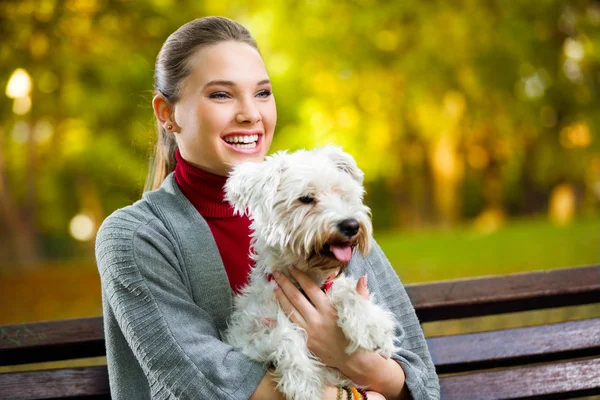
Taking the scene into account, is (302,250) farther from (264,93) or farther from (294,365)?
(264,93)

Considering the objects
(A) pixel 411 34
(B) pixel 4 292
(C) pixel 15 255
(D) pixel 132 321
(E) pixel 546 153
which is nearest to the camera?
(D) pixel 132 321

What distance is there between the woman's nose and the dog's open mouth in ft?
2.34

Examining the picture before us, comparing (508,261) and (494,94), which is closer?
(508,261)

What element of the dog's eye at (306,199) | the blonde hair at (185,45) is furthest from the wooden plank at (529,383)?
the blonde hair at (185,45)

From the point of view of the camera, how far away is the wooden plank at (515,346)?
10.6 ft

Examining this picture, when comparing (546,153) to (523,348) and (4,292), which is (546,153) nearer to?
(4,292)

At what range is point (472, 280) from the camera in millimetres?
3428

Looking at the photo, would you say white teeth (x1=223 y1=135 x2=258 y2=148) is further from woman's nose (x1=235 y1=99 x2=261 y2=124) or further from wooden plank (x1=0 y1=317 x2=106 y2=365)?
wooden plank (x1=0 y1=317 x2=106 y2=365)

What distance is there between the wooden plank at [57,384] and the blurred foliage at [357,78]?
24.2ft

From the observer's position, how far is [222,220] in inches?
110

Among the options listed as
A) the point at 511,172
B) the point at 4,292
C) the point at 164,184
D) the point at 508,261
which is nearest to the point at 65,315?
the point at 4,292

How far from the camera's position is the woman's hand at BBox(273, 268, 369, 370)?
2.45 metres

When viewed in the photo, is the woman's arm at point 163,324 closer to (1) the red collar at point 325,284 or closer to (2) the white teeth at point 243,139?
(1) the red collar at point 325,284

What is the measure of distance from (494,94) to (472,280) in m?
11.2
